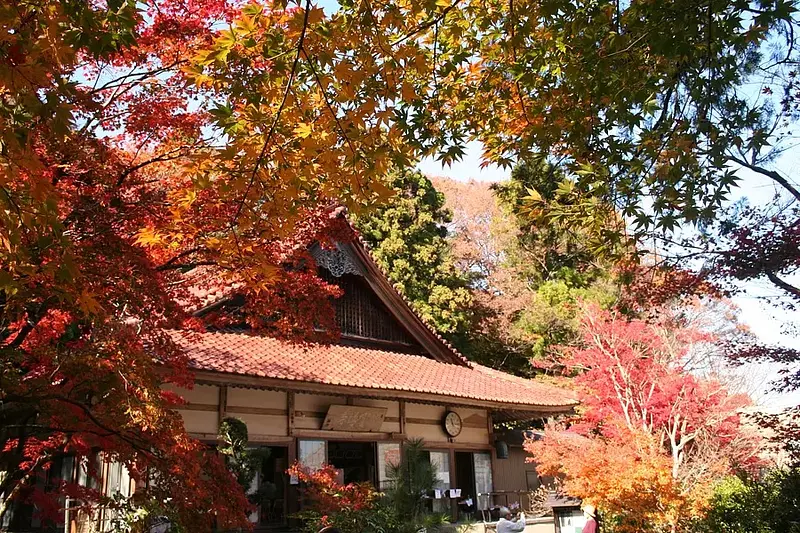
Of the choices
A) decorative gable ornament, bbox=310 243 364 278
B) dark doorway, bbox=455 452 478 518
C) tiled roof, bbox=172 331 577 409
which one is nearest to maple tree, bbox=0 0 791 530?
tiled roof, bbox=172 331 577 409

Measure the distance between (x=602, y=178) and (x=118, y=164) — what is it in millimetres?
4050

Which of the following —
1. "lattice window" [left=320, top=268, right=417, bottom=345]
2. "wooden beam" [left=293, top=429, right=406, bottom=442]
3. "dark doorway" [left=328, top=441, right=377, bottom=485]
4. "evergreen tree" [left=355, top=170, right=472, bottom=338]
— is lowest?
"dark doorway" [left=328, top=441, right=377, bottom=485]

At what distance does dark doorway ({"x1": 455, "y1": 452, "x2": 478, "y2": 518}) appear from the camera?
13.1 metres

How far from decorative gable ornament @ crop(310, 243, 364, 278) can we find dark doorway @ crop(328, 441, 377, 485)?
10.7 ft

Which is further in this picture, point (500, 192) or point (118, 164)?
point (500, 192)

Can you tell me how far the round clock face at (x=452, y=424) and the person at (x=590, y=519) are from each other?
3.90m

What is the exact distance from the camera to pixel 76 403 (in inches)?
196

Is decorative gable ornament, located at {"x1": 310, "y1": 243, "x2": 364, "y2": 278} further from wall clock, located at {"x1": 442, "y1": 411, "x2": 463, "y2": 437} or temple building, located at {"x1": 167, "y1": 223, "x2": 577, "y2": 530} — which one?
wall clock, located at {"x1": 442, "y1": 411, "x2": 463, "y2": 437}

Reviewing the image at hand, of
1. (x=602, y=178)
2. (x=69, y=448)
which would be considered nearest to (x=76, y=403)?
(x=69, y=448)

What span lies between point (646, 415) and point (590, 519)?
6.65m

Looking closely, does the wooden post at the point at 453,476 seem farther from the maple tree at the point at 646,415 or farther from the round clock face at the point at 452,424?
the maple tree at the point at 646,415

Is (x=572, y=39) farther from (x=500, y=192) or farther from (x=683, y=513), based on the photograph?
(x=500, y=192)

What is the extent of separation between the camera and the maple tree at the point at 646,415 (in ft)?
38.8

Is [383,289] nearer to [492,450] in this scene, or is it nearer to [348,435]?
[348,435]
